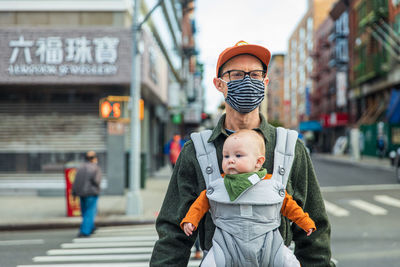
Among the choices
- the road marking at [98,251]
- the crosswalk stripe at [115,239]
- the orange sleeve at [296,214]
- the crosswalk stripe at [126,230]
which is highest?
the orange sleeve at [296,214]

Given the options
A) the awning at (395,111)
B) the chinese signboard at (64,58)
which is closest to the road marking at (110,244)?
the chinese signboard at (64,58)

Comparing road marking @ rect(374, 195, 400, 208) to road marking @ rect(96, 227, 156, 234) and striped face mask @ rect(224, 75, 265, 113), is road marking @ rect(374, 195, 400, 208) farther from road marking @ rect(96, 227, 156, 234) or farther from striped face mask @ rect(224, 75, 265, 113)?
striped face mask @ rect(224, 75, 265, 113)

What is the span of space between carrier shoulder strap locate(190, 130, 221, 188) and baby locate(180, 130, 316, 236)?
0.21 feet

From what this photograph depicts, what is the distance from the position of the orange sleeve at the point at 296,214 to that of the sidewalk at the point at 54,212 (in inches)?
336

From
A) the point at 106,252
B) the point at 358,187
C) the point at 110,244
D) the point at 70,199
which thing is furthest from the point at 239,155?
the point at 358,187

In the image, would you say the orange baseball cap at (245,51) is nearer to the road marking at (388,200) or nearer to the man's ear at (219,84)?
the man's ear at (219,84)

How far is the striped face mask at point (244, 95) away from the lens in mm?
2096

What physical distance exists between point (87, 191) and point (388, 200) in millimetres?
9285

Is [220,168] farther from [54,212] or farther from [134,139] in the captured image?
[54,212]

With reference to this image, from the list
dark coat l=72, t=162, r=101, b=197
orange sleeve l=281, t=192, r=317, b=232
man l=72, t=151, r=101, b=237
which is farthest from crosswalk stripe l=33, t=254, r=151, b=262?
orange sleeve l=281, t=192, r=317, b=232

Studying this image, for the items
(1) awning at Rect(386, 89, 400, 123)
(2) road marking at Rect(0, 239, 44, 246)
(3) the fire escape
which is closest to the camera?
(2) road marking at Rect(0, 239, 44, 246)

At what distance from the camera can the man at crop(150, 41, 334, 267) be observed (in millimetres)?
2115

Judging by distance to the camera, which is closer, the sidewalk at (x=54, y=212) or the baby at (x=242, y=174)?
the baby at (x=242, y=174)

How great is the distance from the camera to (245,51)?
6.98 feet
